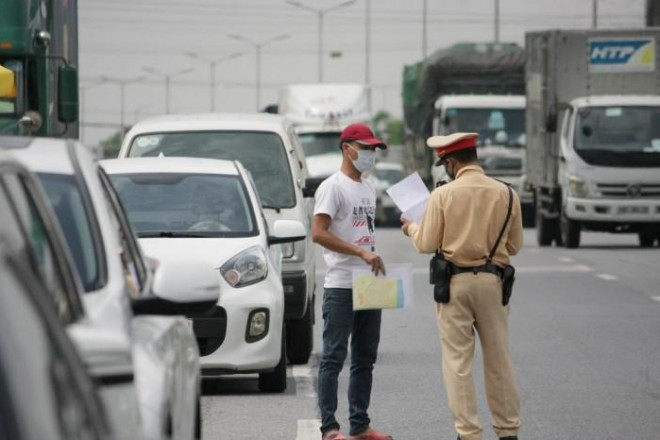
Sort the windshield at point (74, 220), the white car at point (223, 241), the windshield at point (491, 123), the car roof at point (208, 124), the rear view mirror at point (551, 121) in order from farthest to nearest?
the windshield at point (491, 123)
the rear view mirror at point (551, 121)
the car roof at point (208, 124)
the white car at point (223, 241)
the windshield at point (74, 220)

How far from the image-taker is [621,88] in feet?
A: 111

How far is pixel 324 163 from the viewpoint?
42.8 metres

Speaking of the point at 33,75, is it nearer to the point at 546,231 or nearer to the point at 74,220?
the point at 74,220

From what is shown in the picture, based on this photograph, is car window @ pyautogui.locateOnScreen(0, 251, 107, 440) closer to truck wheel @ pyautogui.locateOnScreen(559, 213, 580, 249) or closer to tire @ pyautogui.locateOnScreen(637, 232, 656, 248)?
truck wheel @ pyautogui.locateOnScreen(559, 213, 580, 249)

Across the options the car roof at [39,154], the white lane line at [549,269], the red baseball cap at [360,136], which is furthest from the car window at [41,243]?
the white lane line at [549,269]

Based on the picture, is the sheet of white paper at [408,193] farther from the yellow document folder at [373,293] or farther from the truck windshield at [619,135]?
the truck windshield at [619,135]

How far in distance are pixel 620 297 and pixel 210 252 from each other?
32.1 feet

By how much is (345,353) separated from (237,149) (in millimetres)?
6046

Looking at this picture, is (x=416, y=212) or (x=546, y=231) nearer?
(x=416, y=212)

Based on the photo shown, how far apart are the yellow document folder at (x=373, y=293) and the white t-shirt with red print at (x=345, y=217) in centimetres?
14

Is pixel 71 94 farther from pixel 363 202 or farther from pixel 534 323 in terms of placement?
pixel 363 202

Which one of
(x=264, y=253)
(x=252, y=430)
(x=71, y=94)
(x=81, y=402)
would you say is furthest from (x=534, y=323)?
(x=81, y=402)

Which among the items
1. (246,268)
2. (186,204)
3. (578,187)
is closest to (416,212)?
(246,268)

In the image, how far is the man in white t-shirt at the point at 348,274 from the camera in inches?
385
